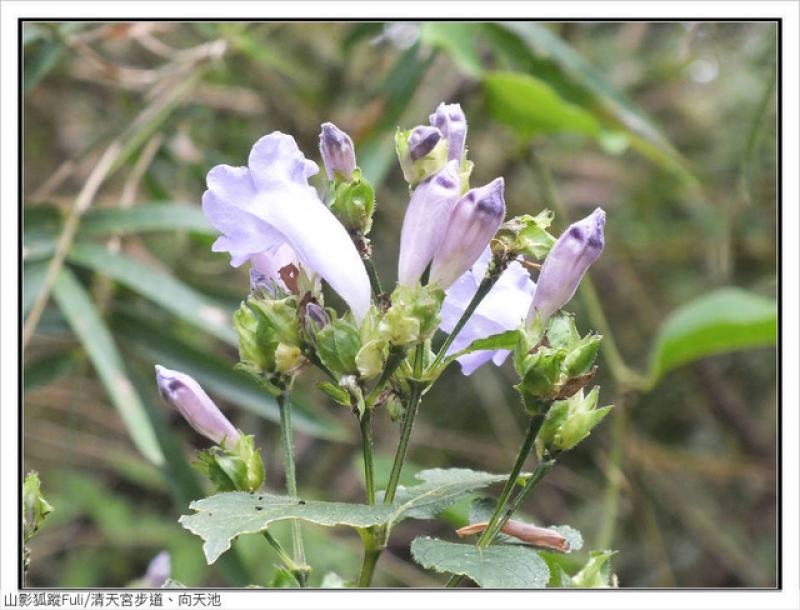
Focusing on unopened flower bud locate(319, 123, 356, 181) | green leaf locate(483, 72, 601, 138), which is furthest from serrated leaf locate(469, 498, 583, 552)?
green leaf locate(483, 72, 601, 138)

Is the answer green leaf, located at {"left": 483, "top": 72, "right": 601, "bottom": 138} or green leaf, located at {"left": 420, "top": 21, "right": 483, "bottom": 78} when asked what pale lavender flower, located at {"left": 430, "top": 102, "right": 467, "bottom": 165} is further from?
green leaf, located at {"left": 483, "top": 72, "right": 601, "bottom": 138}

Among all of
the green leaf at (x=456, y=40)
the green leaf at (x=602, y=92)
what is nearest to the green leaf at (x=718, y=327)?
the green leaf at (x=602, y=92)

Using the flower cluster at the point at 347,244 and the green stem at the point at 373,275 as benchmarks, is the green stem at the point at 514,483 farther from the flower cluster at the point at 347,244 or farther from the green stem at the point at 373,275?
the green stem at the point at 373,275

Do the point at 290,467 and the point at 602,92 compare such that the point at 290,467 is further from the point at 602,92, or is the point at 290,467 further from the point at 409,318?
the point at 602,92

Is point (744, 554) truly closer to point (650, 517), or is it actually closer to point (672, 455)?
point (672, 455)

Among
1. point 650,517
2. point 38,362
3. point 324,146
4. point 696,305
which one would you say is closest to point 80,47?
point 38,362

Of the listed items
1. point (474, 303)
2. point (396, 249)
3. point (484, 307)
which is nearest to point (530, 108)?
point (396, 249)
